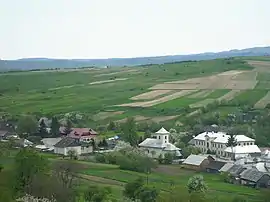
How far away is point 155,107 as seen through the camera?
106 meters

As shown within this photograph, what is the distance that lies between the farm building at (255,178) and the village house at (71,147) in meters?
22.2

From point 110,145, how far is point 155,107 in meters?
32.5

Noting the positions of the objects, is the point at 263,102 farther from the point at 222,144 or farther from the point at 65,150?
the point at 65,150

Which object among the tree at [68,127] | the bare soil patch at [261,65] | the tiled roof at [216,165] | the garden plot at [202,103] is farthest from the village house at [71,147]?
the bare soil patch at [261,65]

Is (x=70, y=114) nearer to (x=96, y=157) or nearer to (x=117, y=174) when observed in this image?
(x=96, y=157)

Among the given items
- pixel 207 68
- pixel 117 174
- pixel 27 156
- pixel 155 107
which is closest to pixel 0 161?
pixel 117 174

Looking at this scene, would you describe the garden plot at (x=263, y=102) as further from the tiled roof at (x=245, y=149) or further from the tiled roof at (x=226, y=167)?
the tiled roof at (x=226, y=167)

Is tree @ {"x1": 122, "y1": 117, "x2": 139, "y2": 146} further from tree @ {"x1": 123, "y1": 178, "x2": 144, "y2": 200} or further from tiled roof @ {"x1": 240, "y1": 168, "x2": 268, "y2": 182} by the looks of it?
tree @ {"x1": 123, "y1": 178, "x2": 144, "y2": 200}

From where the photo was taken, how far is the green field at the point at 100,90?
108m

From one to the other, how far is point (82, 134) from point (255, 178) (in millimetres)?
33109

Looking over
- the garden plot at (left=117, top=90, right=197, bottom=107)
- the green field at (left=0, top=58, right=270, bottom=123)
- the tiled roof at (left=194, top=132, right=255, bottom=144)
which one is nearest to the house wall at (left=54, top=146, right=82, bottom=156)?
the tiled roof at (left=194, top=132, right=255, bottom=144)

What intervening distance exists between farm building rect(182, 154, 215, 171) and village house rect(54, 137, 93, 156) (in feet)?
44.9

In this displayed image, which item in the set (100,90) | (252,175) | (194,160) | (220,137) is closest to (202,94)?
(100,90)

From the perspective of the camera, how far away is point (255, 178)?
55469mm
